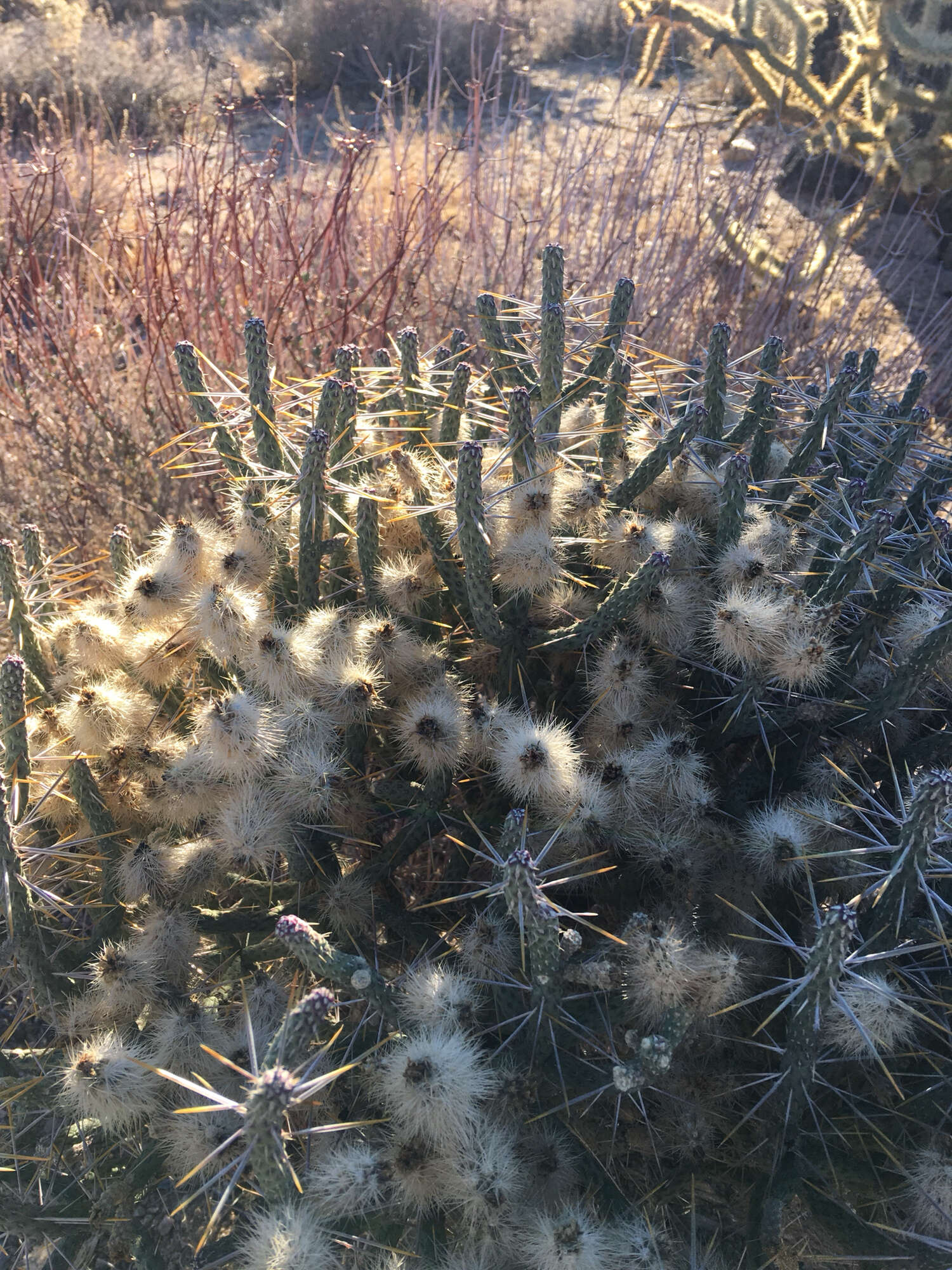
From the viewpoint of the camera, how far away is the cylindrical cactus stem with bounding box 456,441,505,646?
199 cm

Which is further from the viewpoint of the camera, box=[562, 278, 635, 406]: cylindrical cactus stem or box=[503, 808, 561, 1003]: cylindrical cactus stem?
box=[562, 278, 635, 406]: cylindrical cactus stem

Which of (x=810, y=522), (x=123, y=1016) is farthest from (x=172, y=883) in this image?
(x=810, y=522)

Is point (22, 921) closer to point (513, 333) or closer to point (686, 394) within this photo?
point (513, 333)

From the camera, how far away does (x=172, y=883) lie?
6.77 ft

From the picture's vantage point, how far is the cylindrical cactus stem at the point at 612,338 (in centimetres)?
A: 267

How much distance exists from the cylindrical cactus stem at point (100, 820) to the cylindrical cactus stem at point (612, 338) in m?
1.57

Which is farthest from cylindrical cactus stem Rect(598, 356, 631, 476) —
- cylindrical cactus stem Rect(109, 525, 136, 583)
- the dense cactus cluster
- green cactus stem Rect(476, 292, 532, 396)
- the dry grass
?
cylindrical cactus stem Rect(109, 525, 136, 583)

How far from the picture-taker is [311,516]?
2.25 meters

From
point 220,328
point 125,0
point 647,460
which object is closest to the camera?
point 647,460

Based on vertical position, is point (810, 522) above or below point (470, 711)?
above

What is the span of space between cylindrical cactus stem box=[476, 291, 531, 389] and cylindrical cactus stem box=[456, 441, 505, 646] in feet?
2.26

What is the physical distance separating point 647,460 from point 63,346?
10.8ft

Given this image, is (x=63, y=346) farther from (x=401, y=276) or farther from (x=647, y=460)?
(x=647, y=460)

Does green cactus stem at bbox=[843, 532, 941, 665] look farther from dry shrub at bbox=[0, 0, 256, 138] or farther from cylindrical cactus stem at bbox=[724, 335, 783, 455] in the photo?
dry shrub at bbox=[0, 0, 256, 138]
